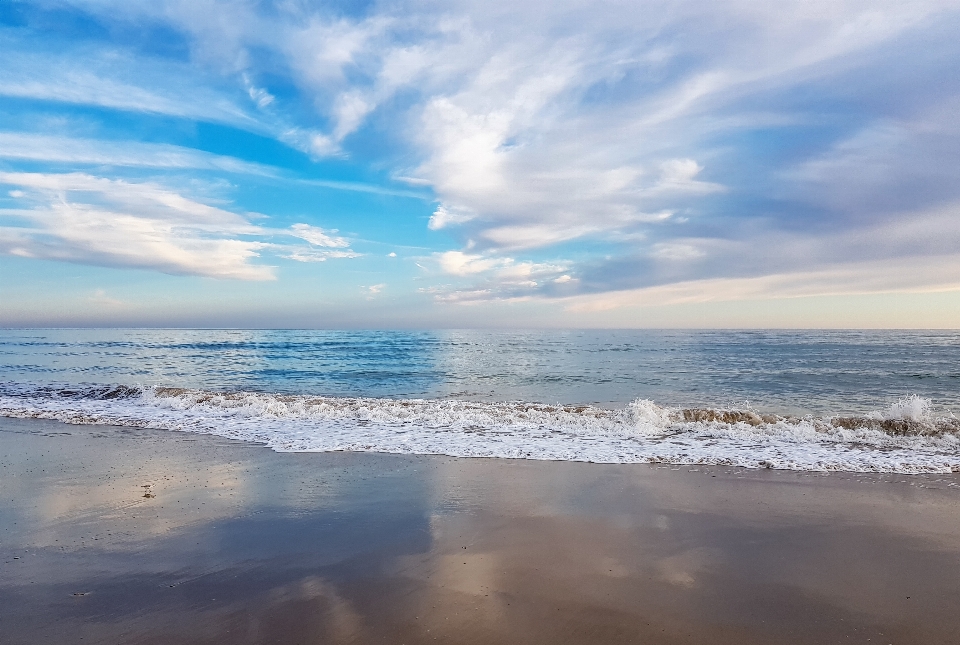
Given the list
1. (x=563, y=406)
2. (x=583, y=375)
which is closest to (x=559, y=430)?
(x=563, y=406)

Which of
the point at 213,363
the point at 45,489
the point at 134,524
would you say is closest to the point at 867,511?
the point at 134,524

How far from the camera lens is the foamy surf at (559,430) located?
33.5ft

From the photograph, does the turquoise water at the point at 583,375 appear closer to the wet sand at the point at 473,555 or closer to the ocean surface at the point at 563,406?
the ocean surface at the point at 563,406

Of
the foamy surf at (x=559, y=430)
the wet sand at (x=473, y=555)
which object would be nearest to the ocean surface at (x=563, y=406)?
the foamy surf at (x=559, y=430)

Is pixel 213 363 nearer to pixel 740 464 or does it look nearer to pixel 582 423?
pixel 582 423

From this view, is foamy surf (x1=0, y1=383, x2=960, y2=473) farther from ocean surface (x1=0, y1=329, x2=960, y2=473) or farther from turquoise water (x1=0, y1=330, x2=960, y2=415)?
turquoise water (x1=0, y1=330, x2=960, y2=415)

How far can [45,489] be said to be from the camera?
302 inches

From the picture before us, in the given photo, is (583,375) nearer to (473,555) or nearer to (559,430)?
(559,430)

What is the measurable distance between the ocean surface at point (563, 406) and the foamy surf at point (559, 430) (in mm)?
50

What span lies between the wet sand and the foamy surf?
126cm

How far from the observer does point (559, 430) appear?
12961 millimetres

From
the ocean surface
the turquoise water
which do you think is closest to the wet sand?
the ocean surface

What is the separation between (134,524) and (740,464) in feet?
30.9

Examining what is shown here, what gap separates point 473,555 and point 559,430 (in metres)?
7.73
